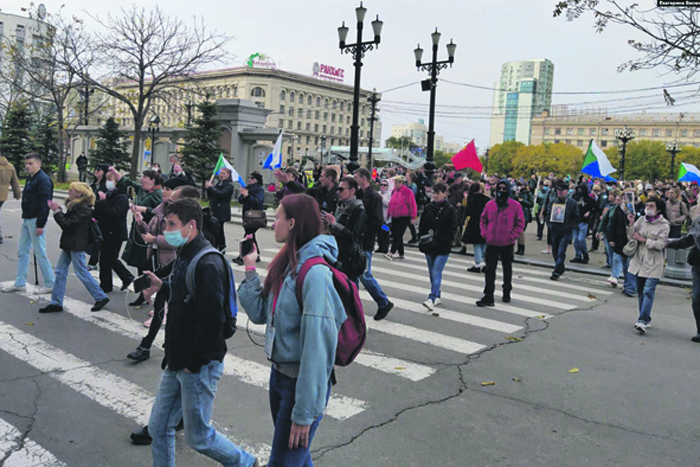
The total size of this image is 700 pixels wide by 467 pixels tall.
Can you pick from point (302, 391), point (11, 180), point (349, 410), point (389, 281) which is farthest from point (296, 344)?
point (11, 180)

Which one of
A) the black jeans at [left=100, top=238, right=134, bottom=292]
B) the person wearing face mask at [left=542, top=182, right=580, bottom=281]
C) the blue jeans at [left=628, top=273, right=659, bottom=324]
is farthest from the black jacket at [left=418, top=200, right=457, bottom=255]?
the person wearing face mask at [left=542, top=182, right=580, bottom=281]

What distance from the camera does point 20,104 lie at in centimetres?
3675

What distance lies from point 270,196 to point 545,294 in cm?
1807

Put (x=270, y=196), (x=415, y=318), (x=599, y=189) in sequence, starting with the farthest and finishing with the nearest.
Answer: (x=270, y=196), (x=599, y=189), (x=415, y=318)

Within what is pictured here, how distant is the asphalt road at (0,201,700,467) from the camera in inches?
166

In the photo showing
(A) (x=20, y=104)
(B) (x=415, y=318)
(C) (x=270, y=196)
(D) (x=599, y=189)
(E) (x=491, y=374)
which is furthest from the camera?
(A) (x=20, y=104)

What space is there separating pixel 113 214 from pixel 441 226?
469cm

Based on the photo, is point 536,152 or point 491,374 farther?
point 536,152

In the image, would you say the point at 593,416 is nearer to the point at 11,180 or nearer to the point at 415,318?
the point at 415,318

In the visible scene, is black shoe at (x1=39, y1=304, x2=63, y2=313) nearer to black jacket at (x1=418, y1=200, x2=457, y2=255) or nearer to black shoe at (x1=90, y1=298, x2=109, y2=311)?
black shoe at (x1=90, y1=298, x2=109, y2=311)

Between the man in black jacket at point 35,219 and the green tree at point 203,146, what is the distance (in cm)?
1865

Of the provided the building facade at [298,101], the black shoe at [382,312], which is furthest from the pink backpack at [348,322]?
the building facade at [298,101]

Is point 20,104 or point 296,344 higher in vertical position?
point 20,104

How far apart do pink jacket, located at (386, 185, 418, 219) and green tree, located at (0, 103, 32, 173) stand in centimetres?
3553
